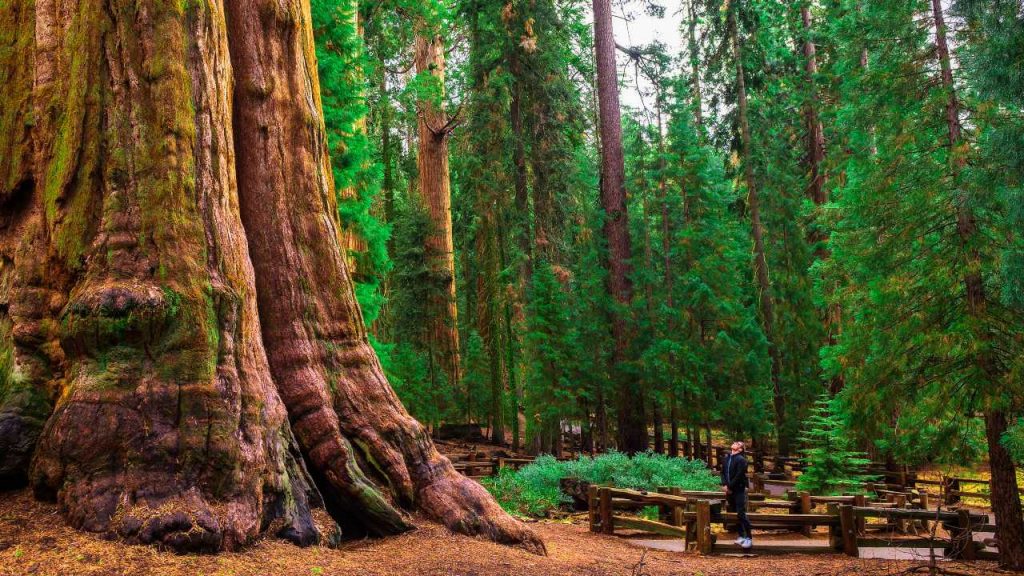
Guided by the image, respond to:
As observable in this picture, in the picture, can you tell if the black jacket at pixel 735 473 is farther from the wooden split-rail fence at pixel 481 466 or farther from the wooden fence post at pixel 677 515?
the wooden split-rail fence at pixel 481 466

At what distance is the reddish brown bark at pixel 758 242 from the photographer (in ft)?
85.7

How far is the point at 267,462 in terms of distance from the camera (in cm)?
586

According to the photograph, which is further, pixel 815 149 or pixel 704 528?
pixel 815 149

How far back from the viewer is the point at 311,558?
18.2 feet

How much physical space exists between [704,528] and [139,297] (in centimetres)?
816

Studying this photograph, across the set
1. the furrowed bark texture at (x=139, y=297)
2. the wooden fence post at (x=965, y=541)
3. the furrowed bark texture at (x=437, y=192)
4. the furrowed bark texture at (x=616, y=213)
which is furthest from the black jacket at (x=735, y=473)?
the furrowed bark texture at (x=437, y=192)

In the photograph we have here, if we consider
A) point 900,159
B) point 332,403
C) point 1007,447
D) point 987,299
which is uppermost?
point 900,159

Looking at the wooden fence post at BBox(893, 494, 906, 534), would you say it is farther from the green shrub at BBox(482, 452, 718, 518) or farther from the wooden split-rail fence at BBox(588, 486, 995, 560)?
the green shrub at BBox(482, 452, 718, 518)

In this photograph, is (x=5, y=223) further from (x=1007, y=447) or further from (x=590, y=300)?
(x=590, y=300)

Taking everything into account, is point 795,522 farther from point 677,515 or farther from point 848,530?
point 677,515

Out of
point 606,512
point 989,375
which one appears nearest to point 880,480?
point 989,375

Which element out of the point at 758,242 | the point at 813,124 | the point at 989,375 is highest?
the point at 813,124

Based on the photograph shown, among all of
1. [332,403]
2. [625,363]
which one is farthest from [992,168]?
[625,363]

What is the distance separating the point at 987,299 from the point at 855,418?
258 centimetres
